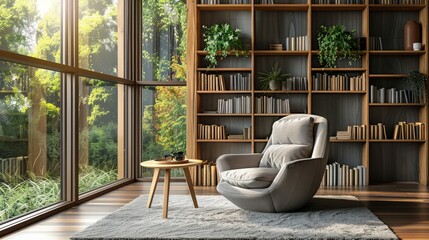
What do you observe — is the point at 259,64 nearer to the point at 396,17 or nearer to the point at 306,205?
the point at 396,17

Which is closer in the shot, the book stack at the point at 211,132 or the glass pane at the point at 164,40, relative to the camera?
the book stack at the point at 211,132

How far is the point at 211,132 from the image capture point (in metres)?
7.29

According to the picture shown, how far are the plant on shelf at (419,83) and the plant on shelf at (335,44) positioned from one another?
2.83ft

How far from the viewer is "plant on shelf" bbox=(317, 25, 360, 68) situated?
701cm

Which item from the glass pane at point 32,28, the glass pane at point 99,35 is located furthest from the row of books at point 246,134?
the glass pane at point 32,28

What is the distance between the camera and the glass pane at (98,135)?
19.9ft

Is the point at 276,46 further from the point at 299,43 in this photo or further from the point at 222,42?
the point at 222,42

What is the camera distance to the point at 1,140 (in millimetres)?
4293

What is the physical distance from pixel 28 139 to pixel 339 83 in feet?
14.5

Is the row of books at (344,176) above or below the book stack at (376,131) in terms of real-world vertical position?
Answer: below

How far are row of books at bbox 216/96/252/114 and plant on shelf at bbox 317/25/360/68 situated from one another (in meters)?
1.22

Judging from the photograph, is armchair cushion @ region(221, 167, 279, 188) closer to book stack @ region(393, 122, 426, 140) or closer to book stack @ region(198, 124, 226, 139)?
book stack @ region(198, 124, 226, 139)

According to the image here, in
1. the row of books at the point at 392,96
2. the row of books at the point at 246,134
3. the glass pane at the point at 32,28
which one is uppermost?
the glass pane at the point at 32,28

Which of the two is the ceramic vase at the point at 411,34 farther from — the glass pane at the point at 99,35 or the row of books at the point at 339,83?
the glass pane at the point at 99,35
